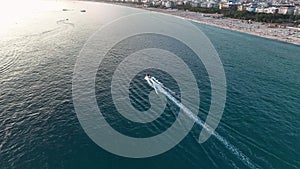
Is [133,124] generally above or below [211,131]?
above

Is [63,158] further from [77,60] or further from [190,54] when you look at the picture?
[190,54]

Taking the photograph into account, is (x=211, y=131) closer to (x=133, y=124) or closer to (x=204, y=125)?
(x=204, y=125)

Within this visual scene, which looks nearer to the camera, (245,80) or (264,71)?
(245,80)

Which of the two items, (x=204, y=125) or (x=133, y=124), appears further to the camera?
(x=133, y=124)

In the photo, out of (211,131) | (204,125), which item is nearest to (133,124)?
(204,125)

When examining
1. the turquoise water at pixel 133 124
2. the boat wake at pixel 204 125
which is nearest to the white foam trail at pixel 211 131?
the boat wake at pixel 204 125

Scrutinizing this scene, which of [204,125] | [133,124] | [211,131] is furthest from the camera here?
[133,124]

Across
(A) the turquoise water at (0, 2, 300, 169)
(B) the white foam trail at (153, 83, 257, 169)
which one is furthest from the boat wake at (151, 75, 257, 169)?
(A) the turquoise water at (0, 2, 300, 169)

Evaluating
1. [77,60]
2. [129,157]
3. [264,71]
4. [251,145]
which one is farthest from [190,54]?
[129,157]
